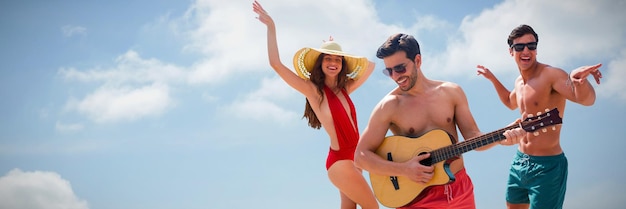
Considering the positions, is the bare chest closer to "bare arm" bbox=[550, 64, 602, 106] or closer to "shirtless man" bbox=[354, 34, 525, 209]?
"shirtless man" bbox=[354, 34, 525, 209]

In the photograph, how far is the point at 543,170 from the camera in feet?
21.7

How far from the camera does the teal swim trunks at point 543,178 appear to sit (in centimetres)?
660

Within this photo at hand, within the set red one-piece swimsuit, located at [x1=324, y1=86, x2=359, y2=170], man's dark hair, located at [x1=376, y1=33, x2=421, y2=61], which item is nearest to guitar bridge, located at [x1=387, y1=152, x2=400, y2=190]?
man's dark hair, located at [x1=376, y1=33, x2=421, y2=61]

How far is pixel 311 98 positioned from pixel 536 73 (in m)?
2.45

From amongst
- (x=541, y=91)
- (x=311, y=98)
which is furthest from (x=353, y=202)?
(x=541, y=91)

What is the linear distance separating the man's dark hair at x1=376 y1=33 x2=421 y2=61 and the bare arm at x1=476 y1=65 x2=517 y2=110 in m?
2.24

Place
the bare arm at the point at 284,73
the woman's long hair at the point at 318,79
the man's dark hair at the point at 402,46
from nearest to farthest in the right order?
the man's dark hair at the point at 402,46 → the bare arm at the point at 284,73 → the woman's long hair at the point at 318,79

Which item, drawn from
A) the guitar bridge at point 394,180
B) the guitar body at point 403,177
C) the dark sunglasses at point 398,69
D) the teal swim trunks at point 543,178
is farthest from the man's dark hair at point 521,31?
the guitar bridge at point 394,180

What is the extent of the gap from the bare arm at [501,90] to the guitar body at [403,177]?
229 cm

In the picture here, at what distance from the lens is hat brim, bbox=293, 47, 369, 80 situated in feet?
24.1

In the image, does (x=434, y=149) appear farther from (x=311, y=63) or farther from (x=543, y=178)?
(x=311, y=63)

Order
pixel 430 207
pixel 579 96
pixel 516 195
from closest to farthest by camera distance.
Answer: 1. pixel 430 207
2. pixel 579 96
3. pixel 516 195

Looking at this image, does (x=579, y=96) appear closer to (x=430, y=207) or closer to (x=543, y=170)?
(x=543, y=170)

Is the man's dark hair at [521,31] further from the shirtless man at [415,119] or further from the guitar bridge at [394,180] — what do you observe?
the guitar bridge at [394,180]
